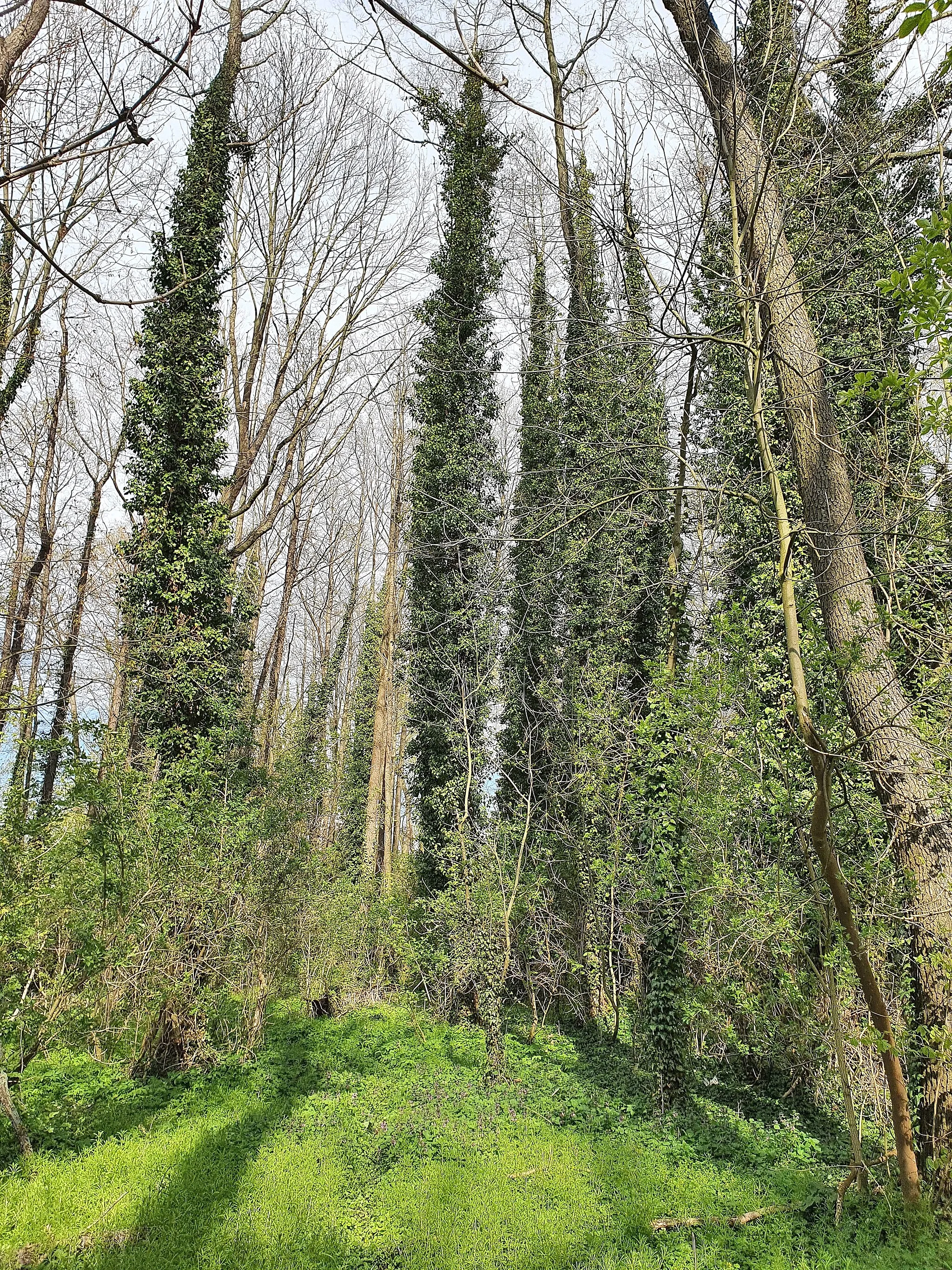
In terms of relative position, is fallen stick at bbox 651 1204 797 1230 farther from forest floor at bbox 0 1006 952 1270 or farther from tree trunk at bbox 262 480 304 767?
tree trunk at bbox 262 480 304 767

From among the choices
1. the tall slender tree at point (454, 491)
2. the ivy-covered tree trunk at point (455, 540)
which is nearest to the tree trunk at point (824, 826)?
the ivy-covered tree trunk at point (455, 540)

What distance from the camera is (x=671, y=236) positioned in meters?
4.23

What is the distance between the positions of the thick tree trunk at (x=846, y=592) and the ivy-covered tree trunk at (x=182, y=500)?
7206 millimetres

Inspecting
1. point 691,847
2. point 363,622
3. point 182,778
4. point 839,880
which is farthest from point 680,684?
point 363,622

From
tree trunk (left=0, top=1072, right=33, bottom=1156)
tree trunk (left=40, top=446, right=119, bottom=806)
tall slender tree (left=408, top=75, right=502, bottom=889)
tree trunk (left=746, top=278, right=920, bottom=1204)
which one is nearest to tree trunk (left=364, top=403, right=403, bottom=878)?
tall slender tree (left=408, top=75, right=502, bottom=889)

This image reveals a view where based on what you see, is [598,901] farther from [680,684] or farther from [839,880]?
[839,880]

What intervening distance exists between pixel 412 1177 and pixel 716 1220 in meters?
2.11

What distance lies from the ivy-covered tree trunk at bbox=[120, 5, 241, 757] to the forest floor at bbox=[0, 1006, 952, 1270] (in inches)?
159

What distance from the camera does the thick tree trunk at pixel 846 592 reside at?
377cm

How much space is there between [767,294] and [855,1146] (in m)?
4.95

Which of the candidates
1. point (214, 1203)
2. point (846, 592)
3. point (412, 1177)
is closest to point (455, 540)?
point (846, 592)

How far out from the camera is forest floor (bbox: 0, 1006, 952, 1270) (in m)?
3.96

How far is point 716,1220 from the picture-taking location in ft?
14.3

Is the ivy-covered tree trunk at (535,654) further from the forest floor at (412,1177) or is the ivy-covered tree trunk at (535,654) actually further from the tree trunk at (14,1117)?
the tree trunk at (14,1117)
